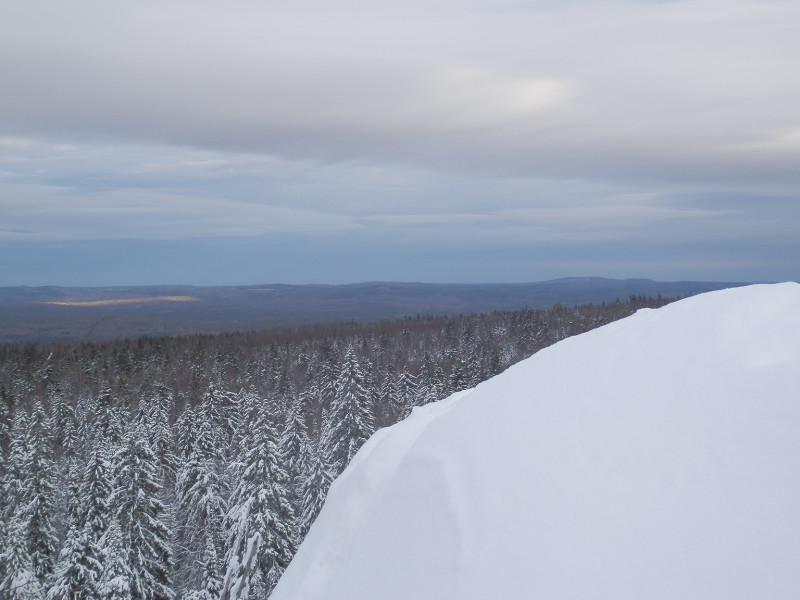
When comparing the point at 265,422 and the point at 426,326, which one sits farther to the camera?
the point at 426,326

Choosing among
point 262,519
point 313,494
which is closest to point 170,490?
point 313,494

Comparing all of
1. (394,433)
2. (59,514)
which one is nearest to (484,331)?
(59,514)

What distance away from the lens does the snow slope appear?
10.1ft

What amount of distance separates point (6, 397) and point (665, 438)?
56428mm

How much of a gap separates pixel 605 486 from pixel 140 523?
2050 centimetres

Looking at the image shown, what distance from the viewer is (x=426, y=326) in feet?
449

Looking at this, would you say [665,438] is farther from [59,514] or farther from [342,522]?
[59,514]

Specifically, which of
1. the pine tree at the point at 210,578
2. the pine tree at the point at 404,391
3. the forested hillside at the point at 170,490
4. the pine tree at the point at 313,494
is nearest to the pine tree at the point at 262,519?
the forested hillside at the point at 170,490

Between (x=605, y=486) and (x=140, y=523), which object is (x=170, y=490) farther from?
(x=605, y=486)

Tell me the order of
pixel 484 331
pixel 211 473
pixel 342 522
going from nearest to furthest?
pixel 342 522
pixel 211 473
pixel 484 331

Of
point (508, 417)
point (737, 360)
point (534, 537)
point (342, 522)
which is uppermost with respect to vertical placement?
point (737, 360)

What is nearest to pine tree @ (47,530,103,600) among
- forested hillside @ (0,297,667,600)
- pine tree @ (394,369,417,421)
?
forested hillside @ (0,297,667,600)

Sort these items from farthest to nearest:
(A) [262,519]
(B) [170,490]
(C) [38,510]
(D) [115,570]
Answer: (B) [170,490] → (C) [38,510] → (D) [115,570] → (A) [262,519]

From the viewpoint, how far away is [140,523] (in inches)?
792
